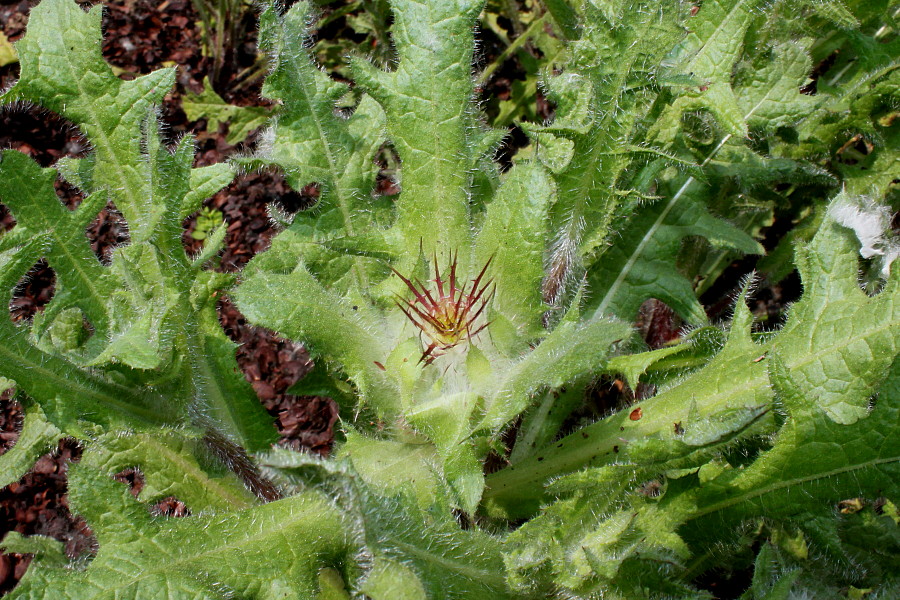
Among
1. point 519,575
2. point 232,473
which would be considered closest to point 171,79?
point 232,473

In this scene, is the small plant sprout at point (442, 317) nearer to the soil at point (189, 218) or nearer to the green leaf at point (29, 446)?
the soil at point (189, 218)

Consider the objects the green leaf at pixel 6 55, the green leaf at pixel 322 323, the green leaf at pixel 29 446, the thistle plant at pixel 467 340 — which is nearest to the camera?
the thistle plant at pixel 467 340

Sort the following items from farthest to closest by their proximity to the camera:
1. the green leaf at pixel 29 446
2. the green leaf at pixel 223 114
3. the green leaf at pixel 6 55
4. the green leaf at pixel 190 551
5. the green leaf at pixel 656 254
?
the green leaf at pixel 6 55, the green leaf at pixel 223 114, the green leaf at pixel 656 254, the green leaf at pixel 29 446, the green leaf at pixel 190 551

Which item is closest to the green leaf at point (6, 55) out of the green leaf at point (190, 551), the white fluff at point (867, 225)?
the green leaf at point (190, 551)

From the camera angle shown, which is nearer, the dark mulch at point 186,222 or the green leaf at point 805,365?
the green leaf at point 805,365

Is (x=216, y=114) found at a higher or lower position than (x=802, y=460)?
higher

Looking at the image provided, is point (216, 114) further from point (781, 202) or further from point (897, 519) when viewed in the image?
point (897, 519)
